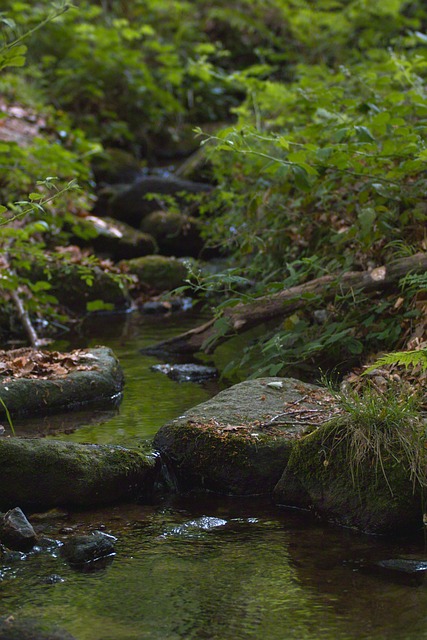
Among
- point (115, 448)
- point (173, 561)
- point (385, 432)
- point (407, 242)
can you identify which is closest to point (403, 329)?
point (407, 242)

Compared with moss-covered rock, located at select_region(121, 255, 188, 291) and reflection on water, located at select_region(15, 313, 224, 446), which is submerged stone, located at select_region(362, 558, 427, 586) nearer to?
reflection on water, located at select_region(15, 313, 224, 446)

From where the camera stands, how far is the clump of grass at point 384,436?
11.8ft

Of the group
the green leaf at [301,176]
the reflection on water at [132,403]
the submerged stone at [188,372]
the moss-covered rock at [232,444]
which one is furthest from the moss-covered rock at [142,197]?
the moss-covered rock at [232,444]

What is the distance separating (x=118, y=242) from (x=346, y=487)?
7.65 m

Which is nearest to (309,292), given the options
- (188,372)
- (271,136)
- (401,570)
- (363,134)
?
(363,134)

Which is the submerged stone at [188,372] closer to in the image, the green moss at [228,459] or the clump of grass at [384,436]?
the green moss at [228,459]

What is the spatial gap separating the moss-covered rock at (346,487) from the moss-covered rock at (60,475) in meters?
0.78

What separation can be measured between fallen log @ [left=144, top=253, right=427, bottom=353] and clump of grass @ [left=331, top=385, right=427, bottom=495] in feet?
5.34

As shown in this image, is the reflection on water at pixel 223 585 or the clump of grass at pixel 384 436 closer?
the reflection on water at pixel 223 585

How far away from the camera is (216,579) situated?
3.14 metres

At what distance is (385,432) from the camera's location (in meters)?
3.66

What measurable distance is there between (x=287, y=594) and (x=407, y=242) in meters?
3.36

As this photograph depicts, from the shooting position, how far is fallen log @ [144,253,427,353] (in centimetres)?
532

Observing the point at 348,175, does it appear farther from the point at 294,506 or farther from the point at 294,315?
the point at 294,506
